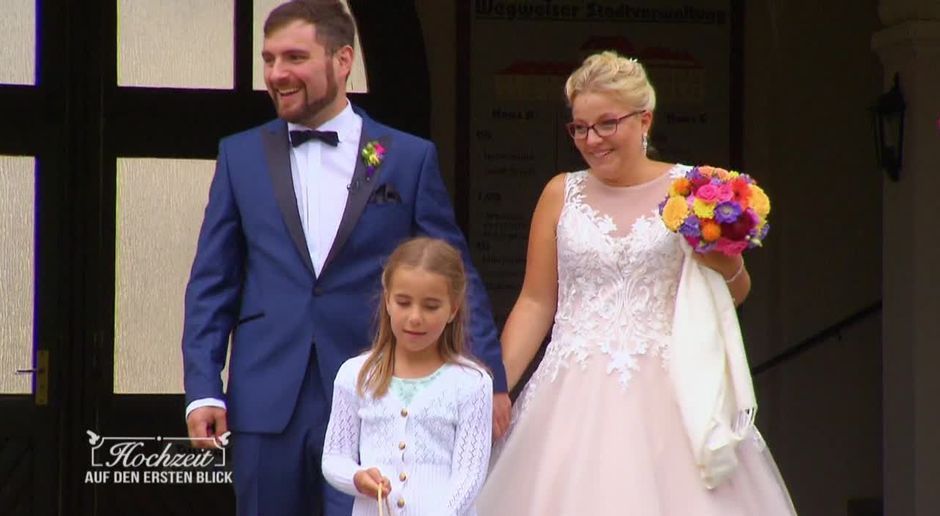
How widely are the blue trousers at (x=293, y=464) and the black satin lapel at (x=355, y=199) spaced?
0.28m

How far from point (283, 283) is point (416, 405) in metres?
0.64

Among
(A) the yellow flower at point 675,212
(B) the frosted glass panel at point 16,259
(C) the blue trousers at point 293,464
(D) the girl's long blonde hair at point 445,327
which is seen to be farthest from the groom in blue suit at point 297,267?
(B) the frosted glass panel at point 16,259

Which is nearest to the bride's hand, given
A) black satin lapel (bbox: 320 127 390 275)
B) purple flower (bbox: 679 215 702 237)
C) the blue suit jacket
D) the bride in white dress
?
the bride in white dress

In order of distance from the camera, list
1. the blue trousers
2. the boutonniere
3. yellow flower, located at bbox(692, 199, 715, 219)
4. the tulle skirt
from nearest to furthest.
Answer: yellow flower, located at bbox(692, 199, 715, 219)
the tulle skirt
the blue trousers
the boutonniere

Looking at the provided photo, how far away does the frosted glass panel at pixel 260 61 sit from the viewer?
7289 millimetres

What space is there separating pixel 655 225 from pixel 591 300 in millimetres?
264

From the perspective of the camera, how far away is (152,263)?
7402 mm

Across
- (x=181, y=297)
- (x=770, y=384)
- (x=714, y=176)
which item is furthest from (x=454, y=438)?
(x=770, y=384)

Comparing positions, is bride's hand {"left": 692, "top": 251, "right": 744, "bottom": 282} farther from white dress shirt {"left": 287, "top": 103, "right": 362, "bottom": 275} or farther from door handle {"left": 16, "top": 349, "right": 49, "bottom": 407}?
door handle {"left": 16, "top": 349, "right": 49, "bottom": 407}

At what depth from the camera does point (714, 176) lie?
4.38 metres

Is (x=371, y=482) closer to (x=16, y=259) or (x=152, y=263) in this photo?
(x=152, y=263)

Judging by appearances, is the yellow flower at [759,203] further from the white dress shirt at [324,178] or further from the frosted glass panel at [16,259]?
the frosted glass panel at [16,259]

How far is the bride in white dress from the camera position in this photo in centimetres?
441

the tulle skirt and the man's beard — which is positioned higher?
the man's beard
